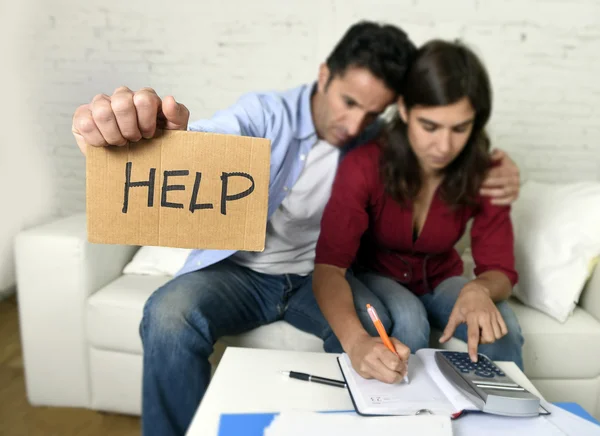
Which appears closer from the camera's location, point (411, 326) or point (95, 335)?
point (411, 326)

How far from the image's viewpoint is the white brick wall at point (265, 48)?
160 cm

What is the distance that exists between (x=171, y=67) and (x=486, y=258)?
1.19 metres

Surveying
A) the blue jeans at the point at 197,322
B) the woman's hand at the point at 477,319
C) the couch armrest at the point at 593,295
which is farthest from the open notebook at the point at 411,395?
the couch armrest at the point at 593,295

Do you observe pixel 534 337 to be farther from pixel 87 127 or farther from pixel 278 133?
pixel 87 127

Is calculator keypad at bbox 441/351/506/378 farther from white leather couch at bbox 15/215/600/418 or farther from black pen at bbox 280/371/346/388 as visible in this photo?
white leather couch at bbox 15/215/600/418

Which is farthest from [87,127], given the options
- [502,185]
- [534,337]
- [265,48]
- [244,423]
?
[265,48]

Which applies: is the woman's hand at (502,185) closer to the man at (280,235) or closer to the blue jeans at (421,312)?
the man at (280,235)

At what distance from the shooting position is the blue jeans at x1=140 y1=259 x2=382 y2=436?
2.93ft

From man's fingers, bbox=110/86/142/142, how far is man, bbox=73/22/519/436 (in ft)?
0.74

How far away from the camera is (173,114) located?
59 centimetres

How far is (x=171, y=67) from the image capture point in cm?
162

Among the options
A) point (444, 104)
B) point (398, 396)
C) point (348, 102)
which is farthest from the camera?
point (348, 102)

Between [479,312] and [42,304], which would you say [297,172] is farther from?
[42,304]

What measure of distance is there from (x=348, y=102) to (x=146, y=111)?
60 cm
